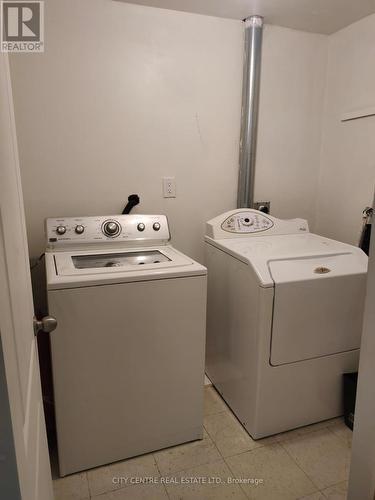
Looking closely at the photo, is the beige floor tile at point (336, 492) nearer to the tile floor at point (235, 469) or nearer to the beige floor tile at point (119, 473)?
the tile floor at point (235, 469)

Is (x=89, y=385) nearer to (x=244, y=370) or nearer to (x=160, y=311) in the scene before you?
(x=160, y=311)

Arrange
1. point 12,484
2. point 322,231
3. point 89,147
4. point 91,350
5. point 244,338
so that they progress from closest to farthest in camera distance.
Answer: point 12,484, point 91,350, point 244,338, point 89,147, point 322,231

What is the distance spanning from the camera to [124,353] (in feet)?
4.91

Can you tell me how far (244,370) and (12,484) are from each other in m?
1.46

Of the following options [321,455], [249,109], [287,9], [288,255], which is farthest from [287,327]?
[287,9]

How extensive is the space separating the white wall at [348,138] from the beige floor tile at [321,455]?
1.19 metres

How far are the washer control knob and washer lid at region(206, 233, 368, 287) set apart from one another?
0.56 meters

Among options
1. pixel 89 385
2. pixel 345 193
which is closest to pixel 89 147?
pixel 89 385

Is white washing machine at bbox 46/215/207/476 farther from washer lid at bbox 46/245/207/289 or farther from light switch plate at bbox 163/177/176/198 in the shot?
light switch plate at bbox 163/177/176/198

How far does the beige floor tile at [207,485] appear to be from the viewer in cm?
146

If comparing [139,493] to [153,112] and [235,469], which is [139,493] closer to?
[235,469]

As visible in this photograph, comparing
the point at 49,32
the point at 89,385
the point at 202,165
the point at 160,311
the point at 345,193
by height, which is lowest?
the point at 89,385

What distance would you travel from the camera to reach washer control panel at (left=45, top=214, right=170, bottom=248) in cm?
178

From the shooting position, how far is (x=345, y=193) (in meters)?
2.28
